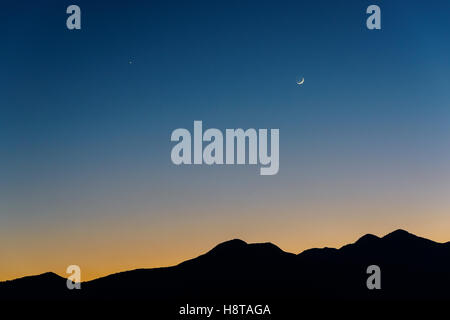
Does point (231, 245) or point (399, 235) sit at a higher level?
point (399, 235)

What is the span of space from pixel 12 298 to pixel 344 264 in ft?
313

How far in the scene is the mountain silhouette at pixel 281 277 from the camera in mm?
159250

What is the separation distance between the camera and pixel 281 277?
169 meters

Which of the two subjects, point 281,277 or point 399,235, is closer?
point 281,277

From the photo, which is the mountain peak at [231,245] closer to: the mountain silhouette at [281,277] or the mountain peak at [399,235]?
the mountain silhouette at [281,277]

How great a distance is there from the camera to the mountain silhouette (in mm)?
159250

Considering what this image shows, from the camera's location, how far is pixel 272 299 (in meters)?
138

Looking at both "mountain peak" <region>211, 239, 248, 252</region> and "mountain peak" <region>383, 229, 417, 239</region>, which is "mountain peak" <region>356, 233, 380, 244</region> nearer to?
"mountain peak" <region>383, 229, 417, 239</region>

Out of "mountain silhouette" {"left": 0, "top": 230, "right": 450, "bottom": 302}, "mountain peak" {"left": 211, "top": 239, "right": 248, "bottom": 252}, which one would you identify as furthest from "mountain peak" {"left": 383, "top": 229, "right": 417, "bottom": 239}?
"mountain peak" {"left": 211, "top": 239, "right": 248, "bottom": 252}

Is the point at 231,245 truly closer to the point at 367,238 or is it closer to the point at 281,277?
the point at 281,277

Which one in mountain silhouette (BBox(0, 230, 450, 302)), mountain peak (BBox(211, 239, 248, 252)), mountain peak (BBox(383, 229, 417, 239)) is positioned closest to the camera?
mountain silhouette (BBox(0, 230, 450, 302))

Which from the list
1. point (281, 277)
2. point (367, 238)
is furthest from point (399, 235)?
point (281, 277)

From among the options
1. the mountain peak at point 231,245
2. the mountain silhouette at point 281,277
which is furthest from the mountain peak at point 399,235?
the mountain peak at point 231,245

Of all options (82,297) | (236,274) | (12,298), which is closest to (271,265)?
(236,274)
